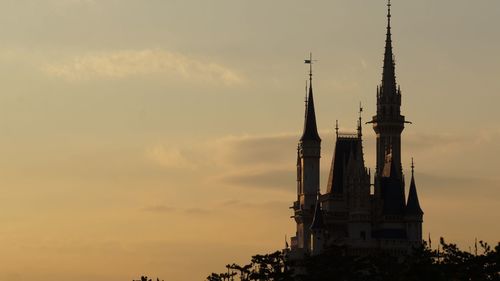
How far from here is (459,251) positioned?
162125mm

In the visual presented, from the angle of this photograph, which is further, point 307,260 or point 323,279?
point 307,260

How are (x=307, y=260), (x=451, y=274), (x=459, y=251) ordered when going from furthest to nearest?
(x=307, y=260) → (x=459, y=251) → (x=451, y=274)

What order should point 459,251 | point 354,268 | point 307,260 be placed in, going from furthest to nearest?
point 307,260 → point 354,268 → point 459,251

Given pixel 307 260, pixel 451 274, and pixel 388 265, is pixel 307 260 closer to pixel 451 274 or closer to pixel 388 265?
pixel 388 265

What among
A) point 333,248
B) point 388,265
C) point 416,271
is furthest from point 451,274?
point 333,248

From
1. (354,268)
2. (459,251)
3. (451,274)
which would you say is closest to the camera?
(451,274)

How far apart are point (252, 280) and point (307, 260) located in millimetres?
10357

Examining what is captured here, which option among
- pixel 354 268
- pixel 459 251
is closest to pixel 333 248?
pixel 354 268

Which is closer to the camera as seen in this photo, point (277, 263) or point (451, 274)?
point (451, 274)

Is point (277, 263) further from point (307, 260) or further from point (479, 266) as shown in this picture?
point (479, 266)

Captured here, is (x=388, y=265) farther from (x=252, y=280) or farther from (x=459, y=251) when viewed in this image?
(x=252, y=280)

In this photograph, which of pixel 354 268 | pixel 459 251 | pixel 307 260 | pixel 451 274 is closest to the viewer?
pixel 451 274

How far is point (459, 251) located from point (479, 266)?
7.93 m

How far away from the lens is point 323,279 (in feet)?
557
